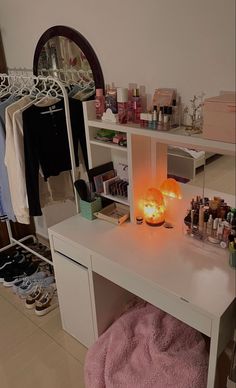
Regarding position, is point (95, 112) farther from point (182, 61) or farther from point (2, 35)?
point (2, 35)

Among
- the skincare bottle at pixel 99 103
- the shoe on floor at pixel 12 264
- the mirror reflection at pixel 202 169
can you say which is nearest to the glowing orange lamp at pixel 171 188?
the mirror reflection at pixel 202 169

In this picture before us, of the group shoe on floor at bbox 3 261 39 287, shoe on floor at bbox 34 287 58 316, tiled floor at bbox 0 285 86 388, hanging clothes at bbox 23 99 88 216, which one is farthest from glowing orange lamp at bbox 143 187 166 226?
shoe on floor at bbox 3 261 39 287

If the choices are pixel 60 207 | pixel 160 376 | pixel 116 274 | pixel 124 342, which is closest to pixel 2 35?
pixel 60 207

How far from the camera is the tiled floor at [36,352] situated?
1864 mm

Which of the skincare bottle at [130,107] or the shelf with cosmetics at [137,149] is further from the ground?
the skincare bottle at [130,107]

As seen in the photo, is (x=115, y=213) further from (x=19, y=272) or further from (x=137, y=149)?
(x=19, y=272)

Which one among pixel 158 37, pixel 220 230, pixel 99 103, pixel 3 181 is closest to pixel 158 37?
pixel 158 37

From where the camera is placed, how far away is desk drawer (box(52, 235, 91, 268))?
1.72m

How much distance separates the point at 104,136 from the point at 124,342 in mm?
1100

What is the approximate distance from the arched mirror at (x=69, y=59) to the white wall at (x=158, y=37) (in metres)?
0.04

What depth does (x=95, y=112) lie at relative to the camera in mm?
1846

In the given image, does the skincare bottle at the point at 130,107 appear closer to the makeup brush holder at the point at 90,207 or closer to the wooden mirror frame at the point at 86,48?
the wooden mirror frame at the point at 86,48

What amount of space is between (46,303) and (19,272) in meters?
0.46

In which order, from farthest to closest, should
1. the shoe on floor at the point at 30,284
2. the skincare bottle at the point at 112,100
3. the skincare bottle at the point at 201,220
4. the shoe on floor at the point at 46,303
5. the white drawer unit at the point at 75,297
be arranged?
1. the shoe on floor at the point at 30,284
2. the shoe on floor at the point at 46,303
3. the white drawer unit at the point at 75,297
4. the skincare bottle at the point at 112,100
5. the skincare bottle at the point at 201,220
